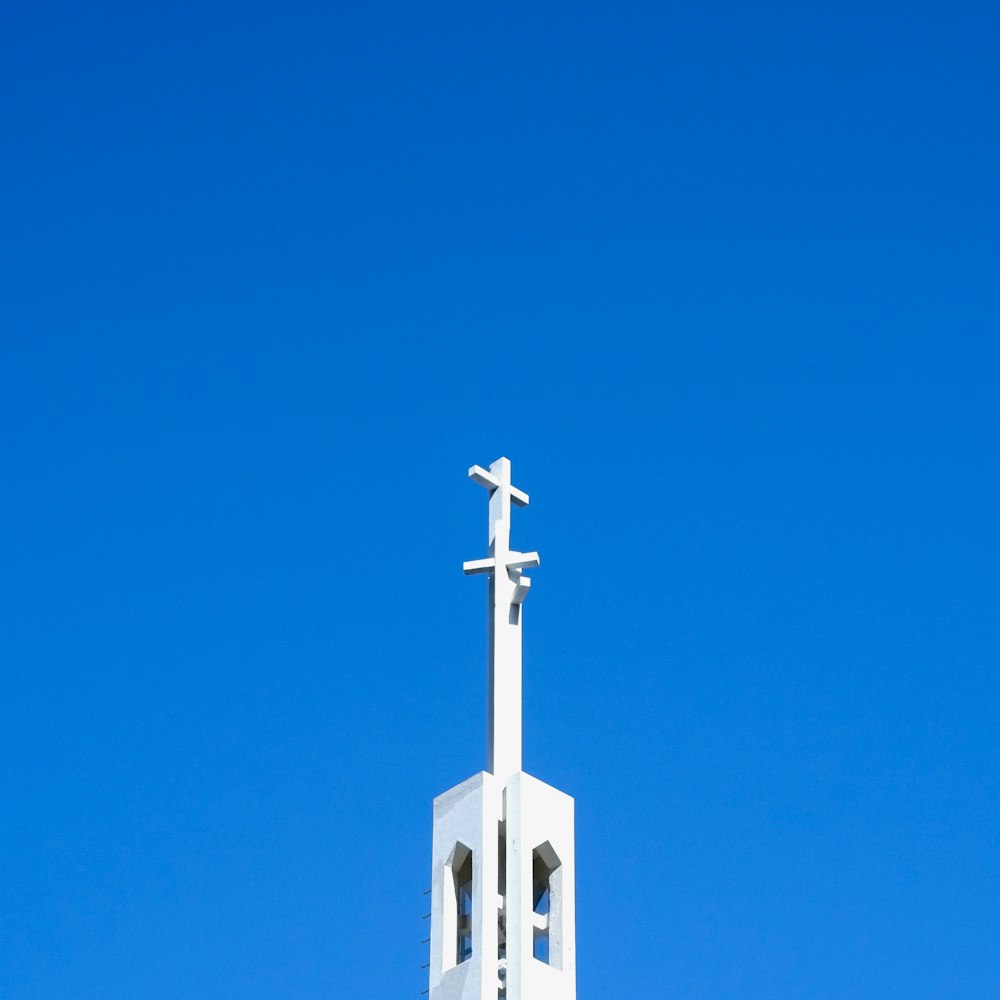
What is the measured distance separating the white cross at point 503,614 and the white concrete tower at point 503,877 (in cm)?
3

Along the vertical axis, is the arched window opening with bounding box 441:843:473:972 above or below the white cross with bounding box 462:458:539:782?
below

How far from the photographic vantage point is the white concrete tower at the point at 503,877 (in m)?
33.7

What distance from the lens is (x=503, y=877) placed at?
3481 centimetres

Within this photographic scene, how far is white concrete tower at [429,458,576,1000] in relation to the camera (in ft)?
111

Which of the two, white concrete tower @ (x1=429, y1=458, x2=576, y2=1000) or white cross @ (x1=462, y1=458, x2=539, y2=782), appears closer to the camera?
white concrete tower @ (x1=429, y1=458, x2=576, y2=1000)

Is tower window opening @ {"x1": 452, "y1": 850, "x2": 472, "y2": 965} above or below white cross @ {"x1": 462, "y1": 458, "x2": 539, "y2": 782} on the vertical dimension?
below

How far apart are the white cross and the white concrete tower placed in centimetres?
3

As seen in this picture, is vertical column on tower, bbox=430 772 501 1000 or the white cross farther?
the white cross

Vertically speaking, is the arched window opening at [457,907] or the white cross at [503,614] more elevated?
the white cross at [503,614]

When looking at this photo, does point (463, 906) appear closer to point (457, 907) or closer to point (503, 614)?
point (457, 907)

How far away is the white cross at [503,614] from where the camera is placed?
1403 inches

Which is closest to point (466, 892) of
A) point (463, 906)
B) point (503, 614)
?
point (463, 906)

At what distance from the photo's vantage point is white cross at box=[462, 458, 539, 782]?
35625 millimetres

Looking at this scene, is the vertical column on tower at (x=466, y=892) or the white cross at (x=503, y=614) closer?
the vertical column on tower at (x=466, y=892)
